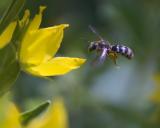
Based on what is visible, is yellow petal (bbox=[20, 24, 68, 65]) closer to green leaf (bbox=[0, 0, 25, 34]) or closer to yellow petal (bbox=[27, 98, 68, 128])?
green leaf (bbox=[0, 0, 25, 34])

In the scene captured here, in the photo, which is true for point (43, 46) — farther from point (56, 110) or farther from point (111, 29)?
point (111, 29)

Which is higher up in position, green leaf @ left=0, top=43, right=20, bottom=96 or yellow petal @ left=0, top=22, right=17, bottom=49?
yellow petal @ left=0, top=22, right=17, bottom=49

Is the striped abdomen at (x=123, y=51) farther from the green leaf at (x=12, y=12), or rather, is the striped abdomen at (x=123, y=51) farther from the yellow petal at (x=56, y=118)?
the yellow petal at (x=56, y=118)

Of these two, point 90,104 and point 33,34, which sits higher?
point 33,34

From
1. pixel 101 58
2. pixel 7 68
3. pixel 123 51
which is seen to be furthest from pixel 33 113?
pixel 123 51

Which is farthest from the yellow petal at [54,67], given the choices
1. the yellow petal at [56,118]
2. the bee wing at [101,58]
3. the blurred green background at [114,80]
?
the blurred green background at [114,80]

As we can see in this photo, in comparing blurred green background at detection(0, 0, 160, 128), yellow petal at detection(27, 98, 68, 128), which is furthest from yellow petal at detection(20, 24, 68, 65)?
blurred green background at detection(0, 0, 160, 128)

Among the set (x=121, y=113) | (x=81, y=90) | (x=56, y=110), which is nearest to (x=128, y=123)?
(x=121, y=113)
